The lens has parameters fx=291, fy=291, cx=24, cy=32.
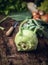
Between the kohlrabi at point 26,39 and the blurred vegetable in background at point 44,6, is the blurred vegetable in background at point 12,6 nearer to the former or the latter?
the blurred vegetable in background at point 44,6

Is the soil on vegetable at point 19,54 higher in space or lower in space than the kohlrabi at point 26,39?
lower

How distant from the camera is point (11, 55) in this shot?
206cm

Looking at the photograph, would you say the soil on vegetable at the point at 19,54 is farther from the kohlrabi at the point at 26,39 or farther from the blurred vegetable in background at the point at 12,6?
the blurred vegetable in background at the point at 12,6

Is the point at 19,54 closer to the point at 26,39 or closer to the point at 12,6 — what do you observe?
the point at 26,39

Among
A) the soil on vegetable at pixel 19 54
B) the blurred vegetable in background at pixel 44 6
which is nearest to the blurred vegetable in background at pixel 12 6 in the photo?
the blurred vegetable in background at pixel 44 6

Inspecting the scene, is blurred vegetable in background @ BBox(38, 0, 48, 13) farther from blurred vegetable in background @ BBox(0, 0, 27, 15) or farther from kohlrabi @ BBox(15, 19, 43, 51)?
kohlrabi @ BBox(15, 19, 43, 51)

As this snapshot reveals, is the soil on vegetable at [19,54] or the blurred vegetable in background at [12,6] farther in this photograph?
the blurred vegetable in background at [12,6]

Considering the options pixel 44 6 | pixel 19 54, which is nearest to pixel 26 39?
pixel 19 54

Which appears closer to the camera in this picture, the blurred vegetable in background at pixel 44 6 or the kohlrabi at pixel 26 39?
the kohlrabi at pixel 26 39

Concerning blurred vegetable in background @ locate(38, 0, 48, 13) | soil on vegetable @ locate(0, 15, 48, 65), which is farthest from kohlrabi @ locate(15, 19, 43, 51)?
blurred vegetable in background @ locate(38, 0, 48, 13)

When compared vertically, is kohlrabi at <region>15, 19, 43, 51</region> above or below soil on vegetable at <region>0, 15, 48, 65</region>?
above

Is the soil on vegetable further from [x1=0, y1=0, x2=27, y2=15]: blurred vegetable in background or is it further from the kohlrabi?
[x1=0, y1=0, x2=27, y2=15]: blurred vegetable in background

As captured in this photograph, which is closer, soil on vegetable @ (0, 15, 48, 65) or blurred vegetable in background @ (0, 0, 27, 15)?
soil on vegetable @ (0, 15, 48, 65)

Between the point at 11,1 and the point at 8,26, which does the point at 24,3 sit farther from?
the point at 8,26
